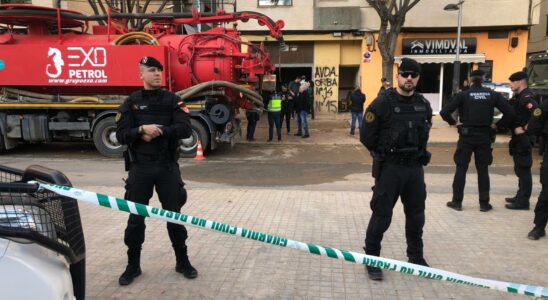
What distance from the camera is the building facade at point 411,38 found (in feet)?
65.0

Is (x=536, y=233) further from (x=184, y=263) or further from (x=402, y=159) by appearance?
(x=184, y=263)

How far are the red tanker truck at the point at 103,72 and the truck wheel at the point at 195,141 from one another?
0.02 m

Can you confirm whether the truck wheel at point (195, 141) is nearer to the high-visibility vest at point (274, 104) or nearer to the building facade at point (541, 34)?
the high-visibility vest at point (274, 104)

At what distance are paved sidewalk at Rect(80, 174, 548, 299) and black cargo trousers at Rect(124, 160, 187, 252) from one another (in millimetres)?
407

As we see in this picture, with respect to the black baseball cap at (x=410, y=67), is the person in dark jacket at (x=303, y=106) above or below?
below

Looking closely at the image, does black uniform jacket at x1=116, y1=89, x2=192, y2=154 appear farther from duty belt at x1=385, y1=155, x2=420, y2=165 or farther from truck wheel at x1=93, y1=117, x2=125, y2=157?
truck wheel at x1=93, y1=117, x2=125, y2=157

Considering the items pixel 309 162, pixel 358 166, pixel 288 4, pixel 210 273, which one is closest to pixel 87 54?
pixel 309 162

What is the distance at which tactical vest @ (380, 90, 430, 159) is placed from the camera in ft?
12.8

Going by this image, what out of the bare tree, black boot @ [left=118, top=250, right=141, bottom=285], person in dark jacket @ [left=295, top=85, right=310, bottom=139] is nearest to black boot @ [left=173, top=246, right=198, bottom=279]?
black boot @ [left=118, top=250, right=141, bottom=285]

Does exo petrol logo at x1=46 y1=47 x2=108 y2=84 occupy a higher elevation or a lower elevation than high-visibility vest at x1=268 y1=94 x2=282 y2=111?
higher

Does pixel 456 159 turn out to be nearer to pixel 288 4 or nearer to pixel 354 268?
pixel 354 268

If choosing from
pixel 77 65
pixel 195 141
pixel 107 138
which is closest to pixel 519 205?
pixel 195 141

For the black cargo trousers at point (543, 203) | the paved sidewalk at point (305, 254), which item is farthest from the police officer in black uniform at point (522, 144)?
the black cargo trousers at point (543, 203)

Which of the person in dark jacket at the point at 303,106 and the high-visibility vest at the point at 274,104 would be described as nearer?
the high-visibility vest at the point at 274,104
